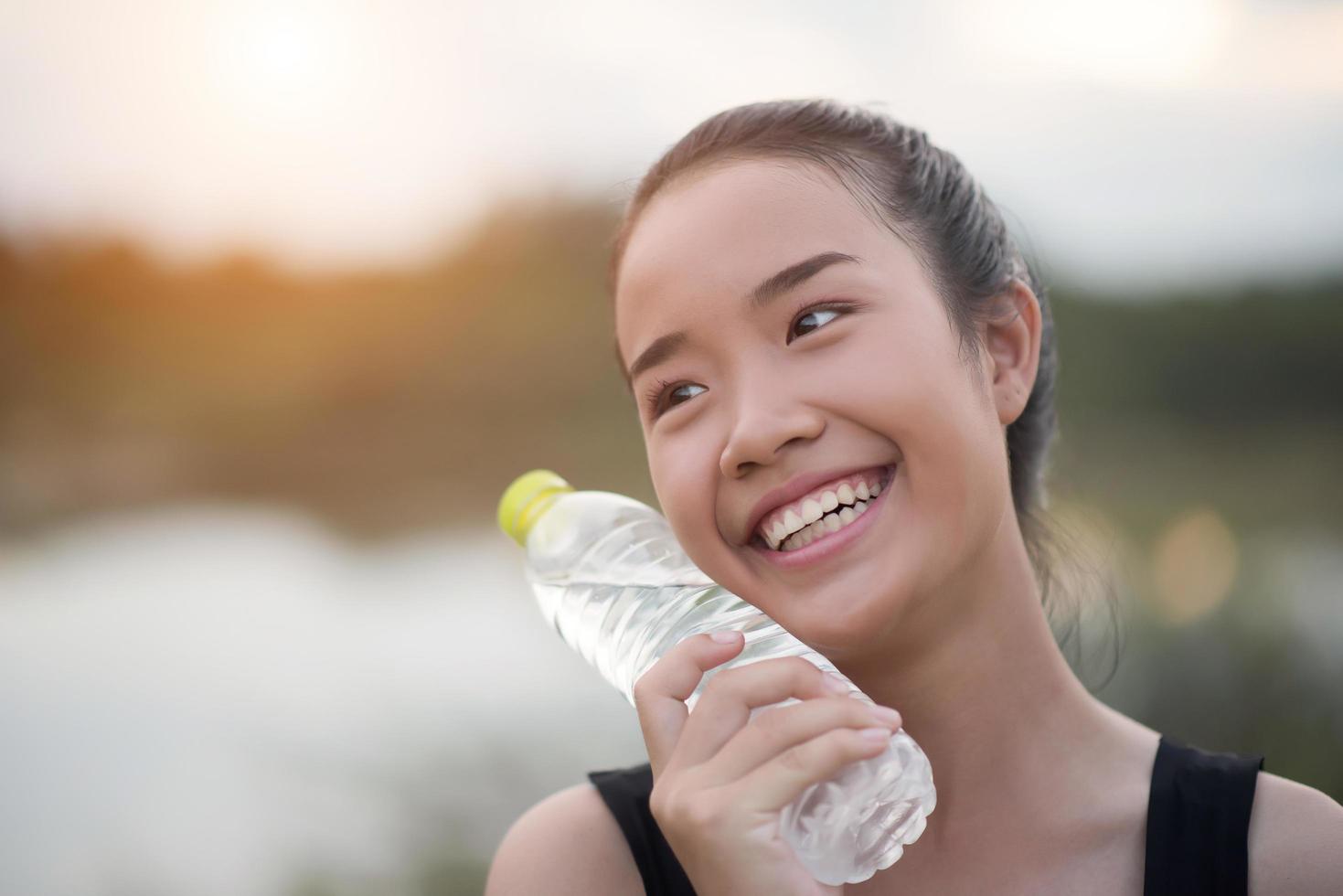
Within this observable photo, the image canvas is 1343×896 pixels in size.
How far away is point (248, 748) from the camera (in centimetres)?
234

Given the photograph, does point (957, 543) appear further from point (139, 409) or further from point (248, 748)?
point (139, 409)

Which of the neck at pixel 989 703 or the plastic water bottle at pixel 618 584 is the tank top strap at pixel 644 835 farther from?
the neck at pixel 989 703

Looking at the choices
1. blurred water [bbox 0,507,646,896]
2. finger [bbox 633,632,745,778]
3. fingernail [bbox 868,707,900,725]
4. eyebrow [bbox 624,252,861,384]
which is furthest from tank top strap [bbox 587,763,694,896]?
blurred water [bbox 0,507,646,896]

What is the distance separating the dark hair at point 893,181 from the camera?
0.92 m

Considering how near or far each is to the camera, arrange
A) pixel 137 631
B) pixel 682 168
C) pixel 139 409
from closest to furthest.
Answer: pixel 682 168 < pixel 137 631 < pixel 139 409

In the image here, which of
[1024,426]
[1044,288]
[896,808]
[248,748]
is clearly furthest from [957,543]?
[248,748]

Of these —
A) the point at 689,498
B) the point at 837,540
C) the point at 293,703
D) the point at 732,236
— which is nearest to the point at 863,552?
the point at 837,540

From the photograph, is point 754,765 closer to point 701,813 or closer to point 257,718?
point 701,813

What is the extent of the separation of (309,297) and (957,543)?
8.19 ft

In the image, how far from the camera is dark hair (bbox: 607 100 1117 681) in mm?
920

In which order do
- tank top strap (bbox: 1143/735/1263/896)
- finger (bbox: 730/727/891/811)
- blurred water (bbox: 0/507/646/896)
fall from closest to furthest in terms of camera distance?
finger (bbox: 730/727/891/811)
tank top strap (bbox: 1143/735/1263/896)
blurred water (bbox: 0/507/646/896)

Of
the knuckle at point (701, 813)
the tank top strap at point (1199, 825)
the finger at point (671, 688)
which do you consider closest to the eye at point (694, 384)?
the finger at point (671, 688)

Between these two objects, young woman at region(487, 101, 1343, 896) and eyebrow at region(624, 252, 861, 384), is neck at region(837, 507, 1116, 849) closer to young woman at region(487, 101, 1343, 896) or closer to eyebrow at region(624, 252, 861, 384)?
young woman at region(487, 101, 1343, 896)

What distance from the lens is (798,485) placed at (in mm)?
822
